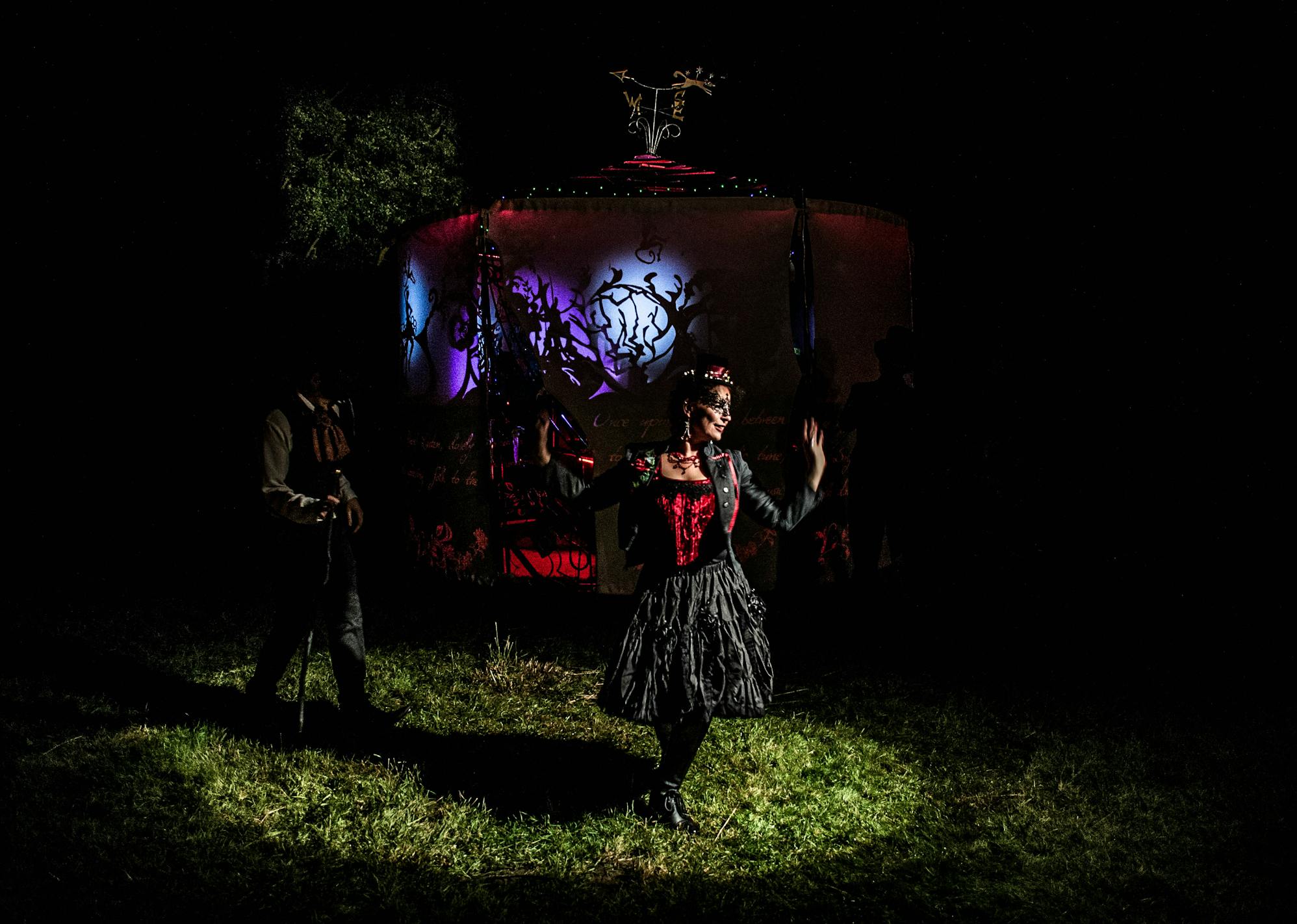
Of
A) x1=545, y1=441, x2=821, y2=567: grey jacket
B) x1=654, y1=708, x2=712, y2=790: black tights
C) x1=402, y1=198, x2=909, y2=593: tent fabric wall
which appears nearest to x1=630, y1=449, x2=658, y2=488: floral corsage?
x1=545, y1=441, x2=821, y2=567: grey jacket

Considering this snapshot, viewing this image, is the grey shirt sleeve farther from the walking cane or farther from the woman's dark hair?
the woman's dark hair

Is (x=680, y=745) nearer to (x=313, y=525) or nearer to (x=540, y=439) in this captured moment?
(x=540, y=439)

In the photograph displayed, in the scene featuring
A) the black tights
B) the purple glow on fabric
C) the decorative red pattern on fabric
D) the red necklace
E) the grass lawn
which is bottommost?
the grass lawn

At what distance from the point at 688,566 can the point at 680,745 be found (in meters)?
0.78

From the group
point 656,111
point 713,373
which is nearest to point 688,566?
point 713,373

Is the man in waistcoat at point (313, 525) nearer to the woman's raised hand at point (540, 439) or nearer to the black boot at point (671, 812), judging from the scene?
the woman's raised hand at point (540, 439)

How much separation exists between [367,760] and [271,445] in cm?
166

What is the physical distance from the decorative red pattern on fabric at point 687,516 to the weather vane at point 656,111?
19.4ft

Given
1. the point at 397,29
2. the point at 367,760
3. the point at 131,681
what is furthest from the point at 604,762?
the point at 397,29

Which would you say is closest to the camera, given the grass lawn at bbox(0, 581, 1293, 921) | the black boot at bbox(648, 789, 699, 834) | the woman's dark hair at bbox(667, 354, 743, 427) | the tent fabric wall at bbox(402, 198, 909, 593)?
the grass lawn at bbox(0, 581, 1293, 921)

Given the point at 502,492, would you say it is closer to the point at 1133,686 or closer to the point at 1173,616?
the point at 1133,686

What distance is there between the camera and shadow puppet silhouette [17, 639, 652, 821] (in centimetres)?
460

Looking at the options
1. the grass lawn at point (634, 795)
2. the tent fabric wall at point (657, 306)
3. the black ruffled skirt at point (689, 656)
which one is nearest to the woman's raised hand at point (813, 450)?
the black ruffled skirt at point (689, 656)

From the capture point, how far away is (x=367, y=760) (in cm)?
489
